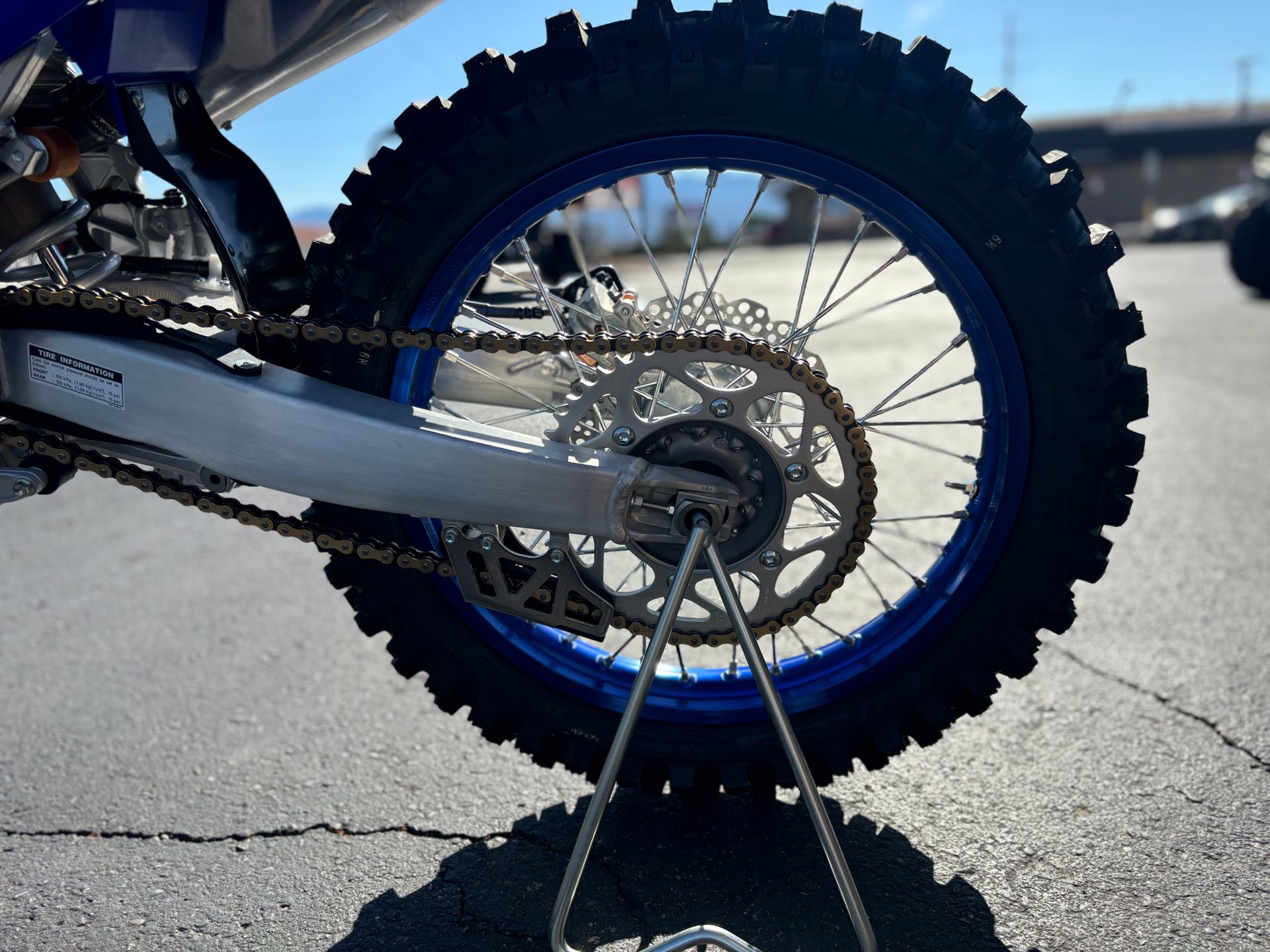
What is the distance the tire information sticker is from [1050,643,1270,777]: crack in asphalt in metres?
2.13

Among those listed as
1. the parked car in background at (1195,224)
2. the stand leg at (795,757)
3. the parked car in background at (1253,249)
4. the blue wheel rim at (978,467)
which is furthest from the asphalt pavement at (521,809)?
the parked car in background at (1195,224)

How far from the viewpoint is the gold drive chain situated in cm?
169

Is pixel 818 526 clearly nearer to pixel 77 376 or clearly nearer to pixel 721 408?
pixel 721 408

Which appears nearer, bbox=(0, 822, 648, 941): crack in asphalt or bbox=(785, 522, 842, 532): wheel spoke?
bbox=(785, 522, 842, 532): wheel spoke

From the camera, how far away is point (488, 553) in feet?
A: 5.84

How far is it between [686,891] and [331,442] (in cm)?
100

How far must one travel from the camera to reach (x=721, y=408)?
171cm

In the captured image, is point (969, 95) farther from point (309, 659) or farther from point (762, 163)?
point (309, 659)

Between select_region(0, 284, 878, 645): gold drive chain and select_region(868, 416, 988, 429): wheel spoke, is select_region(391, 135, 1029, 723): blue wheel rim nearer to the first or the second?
select_region(868, 416, 988, 429): wheel spoke

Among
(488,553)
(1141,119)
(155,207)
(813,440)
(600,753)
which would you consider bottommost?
(600,753)

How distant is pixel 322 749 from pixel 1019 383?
168 centimetres

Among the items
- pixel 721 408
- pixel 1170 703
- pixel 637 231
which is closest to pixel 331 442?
pixel 721 408

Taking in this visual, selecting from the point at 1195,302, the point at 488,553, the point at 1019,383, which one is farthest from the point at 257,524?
the point at 1195,302

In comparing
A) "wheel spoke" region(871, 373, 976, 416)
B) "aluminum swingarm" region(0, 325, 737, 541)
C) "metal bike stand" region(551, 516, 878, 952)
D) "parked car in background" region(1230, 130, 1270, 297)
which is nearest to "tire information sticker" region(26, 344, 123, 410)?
"aluminum swingarm" region(0, 325, 737, 541)
